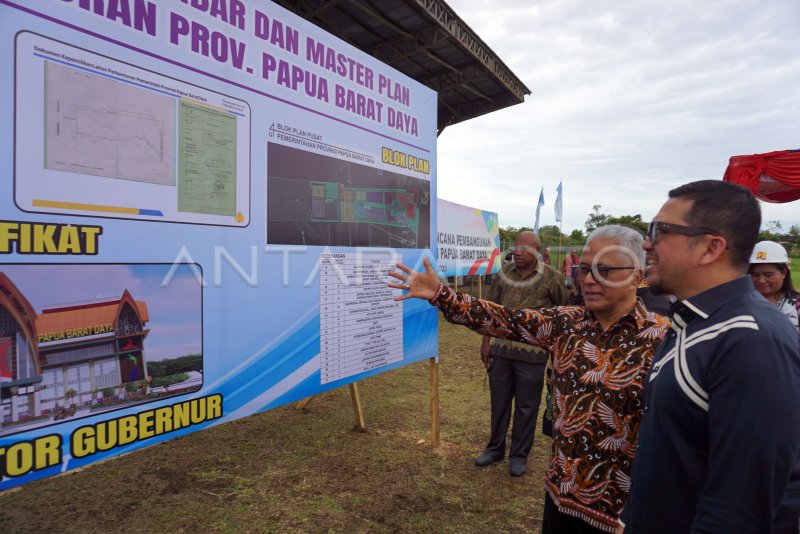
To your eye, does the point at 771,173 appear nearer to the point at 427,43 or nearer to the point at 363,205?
the point at 427,43

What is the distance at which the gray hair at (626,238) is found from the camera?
67.8 inches

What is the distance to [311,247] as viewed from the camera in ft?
8.66

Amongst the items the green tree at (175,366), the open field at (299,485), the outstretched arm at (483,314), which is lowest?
the open field at (299,485)

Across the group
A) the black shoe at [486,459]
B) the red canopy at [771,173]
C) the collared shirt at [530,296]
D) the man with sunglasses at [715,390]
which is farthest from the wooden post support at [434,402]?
the red canopy at [771,173]

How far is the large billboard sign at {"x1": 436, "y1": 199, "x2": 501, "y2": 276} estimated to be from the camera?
7.75 metres

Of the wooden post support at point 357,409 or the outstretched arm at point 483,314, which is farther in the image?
the wooden post support at point 357,409

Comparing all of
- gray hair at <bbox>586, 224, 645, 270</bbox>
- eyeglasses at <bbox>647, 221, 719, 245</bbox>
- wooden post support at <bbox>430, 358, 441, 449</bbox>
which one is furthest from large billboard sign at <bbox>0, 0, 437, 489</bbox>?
eyeglasses at <bbox>647, 221, 719, 245</bbox>

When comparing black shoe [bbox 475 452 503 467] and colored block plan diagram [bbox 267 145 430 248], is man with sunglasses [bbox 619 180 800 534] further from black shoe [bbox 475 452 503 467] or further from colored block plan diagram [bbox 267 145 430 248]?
black shoe [bbox 475 452 503 467]

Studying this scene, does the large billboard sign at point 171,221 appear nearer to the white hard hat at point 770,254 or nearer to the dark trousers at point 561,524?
the dark trousers at point 561,524

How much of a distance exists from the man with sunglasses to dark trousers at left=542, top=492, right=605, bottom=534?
15.9 inches

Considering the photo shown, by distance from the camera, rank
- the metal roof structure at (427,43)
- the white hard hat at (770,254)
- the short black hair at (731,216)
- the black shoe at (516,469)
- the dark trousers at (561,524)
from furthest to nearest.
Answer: the metal roof structure at (427,43)
the black shoe at (516,469)
the white hard hat at (770,254)
the dark trousers at (561,524)
the short black hair at (731,216)

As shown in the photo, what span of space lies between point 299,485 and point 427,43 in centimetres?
841

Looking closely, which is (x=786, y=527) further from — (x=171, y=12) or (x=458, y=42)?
(x=458, y=42)

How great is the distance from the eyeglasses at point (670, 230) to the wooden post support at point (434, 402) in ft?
8.39
